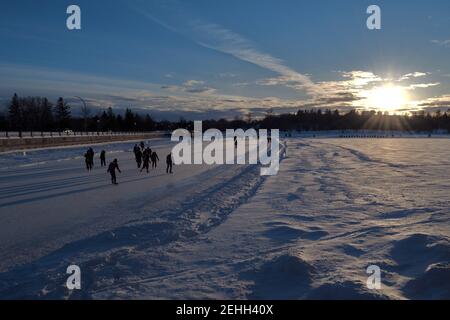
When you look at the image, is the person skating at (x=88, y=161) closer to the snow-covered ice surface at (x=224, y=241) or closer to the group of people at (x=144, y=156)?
the group of people at (x=144, y=156)

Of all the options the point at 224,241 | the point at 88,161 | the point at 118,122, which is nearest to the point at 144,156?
the point at 88,161

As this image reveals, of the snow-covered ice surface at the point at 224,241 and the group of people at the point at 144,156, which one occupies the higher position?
the group of people at the point at 144,156

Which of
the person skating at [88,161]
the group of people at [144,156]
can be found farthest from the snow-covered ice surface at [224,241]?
the person skating at [88,161]

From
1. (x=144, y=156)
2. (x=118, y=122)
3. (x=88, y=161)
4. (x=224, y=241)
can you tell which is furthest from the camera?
(x=118, y=122)

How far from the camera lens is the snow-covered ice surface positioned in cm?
575

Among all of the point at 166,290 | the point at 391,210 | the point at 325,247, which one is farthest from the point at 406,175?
the point at 166,290

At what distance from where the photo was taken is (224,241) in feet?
26.5

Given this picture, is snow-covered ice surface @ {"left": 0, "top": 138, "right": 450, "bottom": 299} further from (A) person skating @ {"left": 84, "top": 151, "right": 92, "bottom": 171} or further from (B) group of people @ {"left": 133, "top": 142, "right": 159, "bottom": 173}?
(A) person skating @ {"left": 84, "top": 151, "right": 92, "bottom": 171}

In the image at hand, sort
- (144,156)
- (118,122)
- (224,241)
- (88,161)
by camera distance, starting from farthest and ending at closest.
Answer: (118,122)
(88,161)
(144,156)
(224,241)

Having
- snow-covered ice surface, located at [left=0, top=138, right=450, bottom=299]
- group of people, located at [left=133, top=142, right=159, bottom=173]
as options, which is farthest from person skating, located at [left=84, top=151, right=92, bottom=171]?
snow-covered ice surface, located at [left=0, top=138, right=450, bottom=299]

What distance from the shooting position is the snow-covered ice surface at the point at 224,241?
575 centimetres

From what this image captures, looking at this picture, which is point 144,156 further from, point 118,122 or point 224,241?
point 118,122
